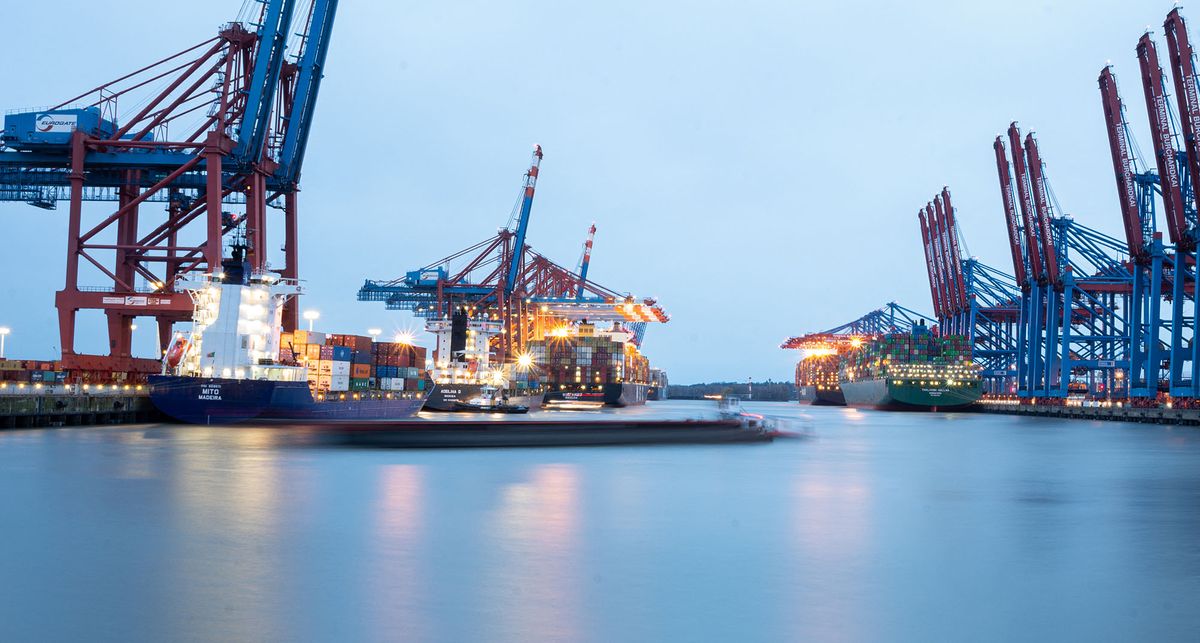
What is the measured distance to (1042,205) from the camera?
84812mm

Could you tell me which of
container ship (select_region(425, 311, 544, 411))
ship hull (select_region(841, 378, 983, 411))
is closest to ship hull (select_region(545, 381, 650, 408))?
container ship (select_region(425, 311, 544, 411))

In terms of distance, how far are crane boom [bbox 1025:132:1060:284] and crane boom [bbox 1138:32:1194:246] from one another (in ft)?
77.0

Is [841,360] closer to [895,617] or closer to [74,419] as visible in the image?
[74,419]

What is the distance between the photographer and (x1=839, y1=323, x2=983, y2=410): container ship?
104 m

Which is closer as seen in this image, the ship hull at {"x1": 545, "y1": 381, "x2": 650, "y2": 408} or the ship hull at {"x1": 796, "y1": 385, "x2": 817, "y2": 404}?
the ship hull at {"x1": 545, "y1": 381, "x2": 650, "y2": 408}

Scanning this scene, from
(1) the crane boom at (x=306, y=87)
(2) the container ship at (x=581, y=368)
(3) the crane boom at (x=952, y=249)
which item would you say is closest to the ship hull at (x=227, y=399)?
(1) the crane boom at (x=306, y=87)

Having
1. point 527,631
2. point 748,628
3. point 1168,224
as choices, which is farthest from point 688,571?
point 1168,224

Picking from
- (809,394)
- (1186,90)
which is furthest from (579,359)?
(809,394)

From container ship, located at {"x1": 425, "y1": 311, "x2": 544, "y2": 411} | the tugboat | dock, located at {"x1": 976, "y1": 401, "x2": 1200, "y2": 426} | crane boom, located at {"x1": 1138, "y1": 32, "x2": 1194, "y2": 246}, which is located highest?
crane boom, located at {"x1": 1138, "y1": 32, "x2": 1194, "y2": 246}

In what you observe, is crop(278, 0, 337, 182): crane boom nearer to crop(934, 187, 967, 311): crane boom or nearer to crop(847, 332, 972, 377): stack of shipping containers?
crop(847, 332, 972, 377): stack of shipping containers

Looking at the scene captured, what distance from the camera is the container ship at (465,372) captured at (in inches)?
2709

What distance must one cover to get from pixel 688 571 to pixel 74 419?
35643 millimetres

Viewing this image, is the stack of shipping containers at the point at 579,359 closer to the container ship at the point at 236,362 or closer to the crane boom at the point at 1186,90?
the container ship at the point at 236,362

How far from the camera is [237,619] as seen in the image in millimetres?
8586
